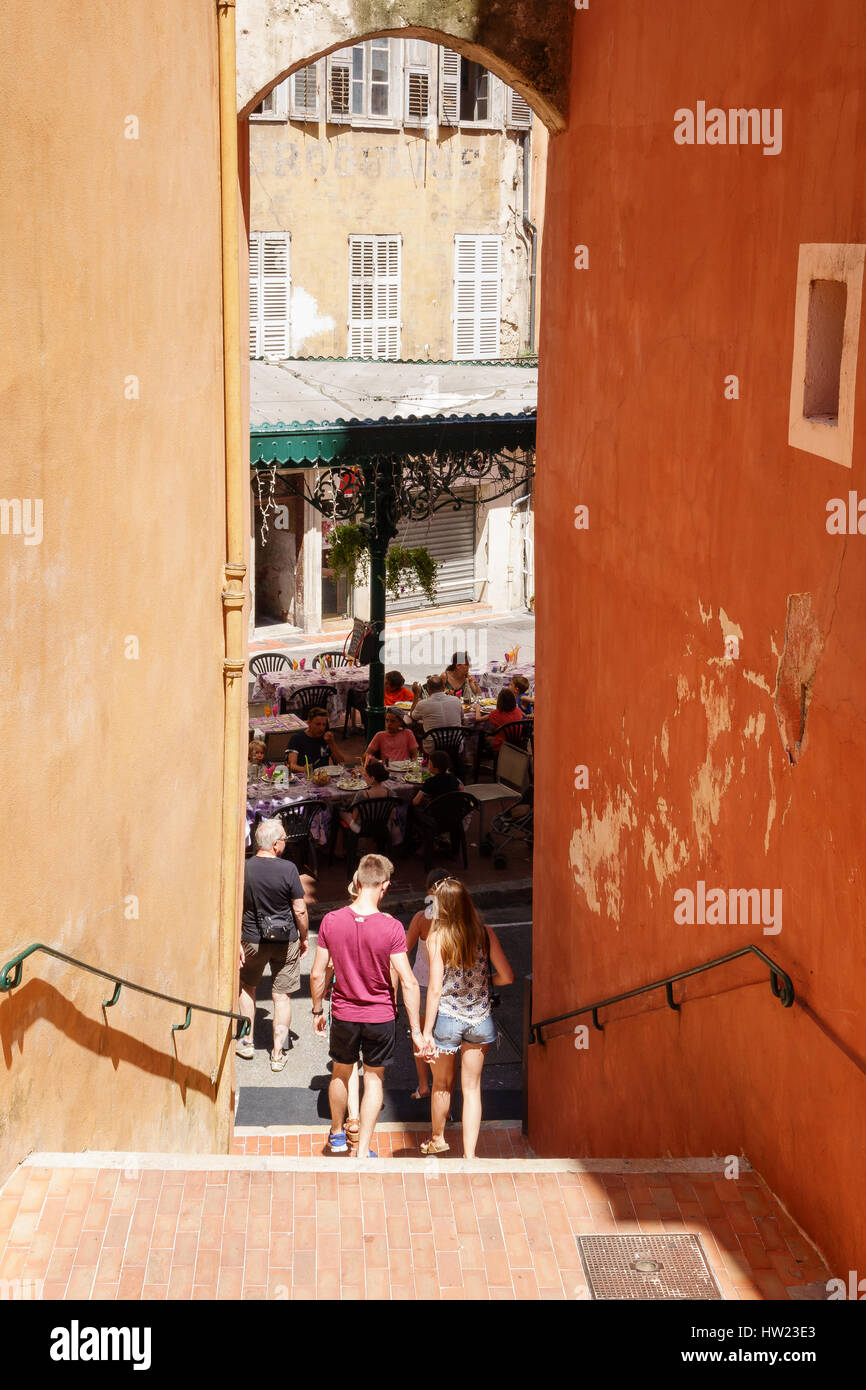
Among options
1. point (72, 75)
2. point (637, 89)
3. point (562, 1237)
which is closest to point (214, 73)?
point (637, 89)

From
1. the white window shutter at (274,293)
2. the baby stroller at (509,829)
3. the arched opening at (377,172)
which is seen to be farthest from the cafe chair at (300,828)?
the white window shutter at (274,293)

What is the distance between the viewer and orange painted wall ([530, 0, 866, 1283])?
4.12 m

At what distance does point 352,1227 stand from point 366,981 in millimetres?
2081

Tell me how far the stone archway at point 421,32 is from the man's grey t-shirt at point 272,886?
13.7ft

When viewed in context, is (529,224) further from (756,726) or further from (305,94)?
(756,726)

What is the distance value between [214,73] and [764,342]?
3.45 meters

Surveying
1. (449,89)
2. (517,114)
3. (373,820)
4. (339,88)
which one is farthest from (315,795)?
(517,114)

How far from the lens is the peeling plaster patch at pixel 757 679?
469 cm

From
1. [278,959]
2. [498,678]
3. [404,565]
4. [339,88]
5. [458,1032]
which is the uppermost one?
[339,88]

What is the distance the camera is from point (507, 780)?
12539 millimetres

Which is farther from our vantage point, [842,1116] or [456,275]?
[456,275]

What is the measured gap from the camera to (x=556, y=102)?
25.6ft

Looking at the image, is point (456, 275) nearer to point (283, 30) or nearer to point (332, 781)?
point (332, 781)

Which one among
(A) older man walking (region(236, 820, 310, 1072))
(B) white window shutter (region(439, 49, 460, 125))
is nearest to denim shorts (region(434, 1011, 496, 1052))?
(A) older man walking (region(236, 820, 310, 1072))
